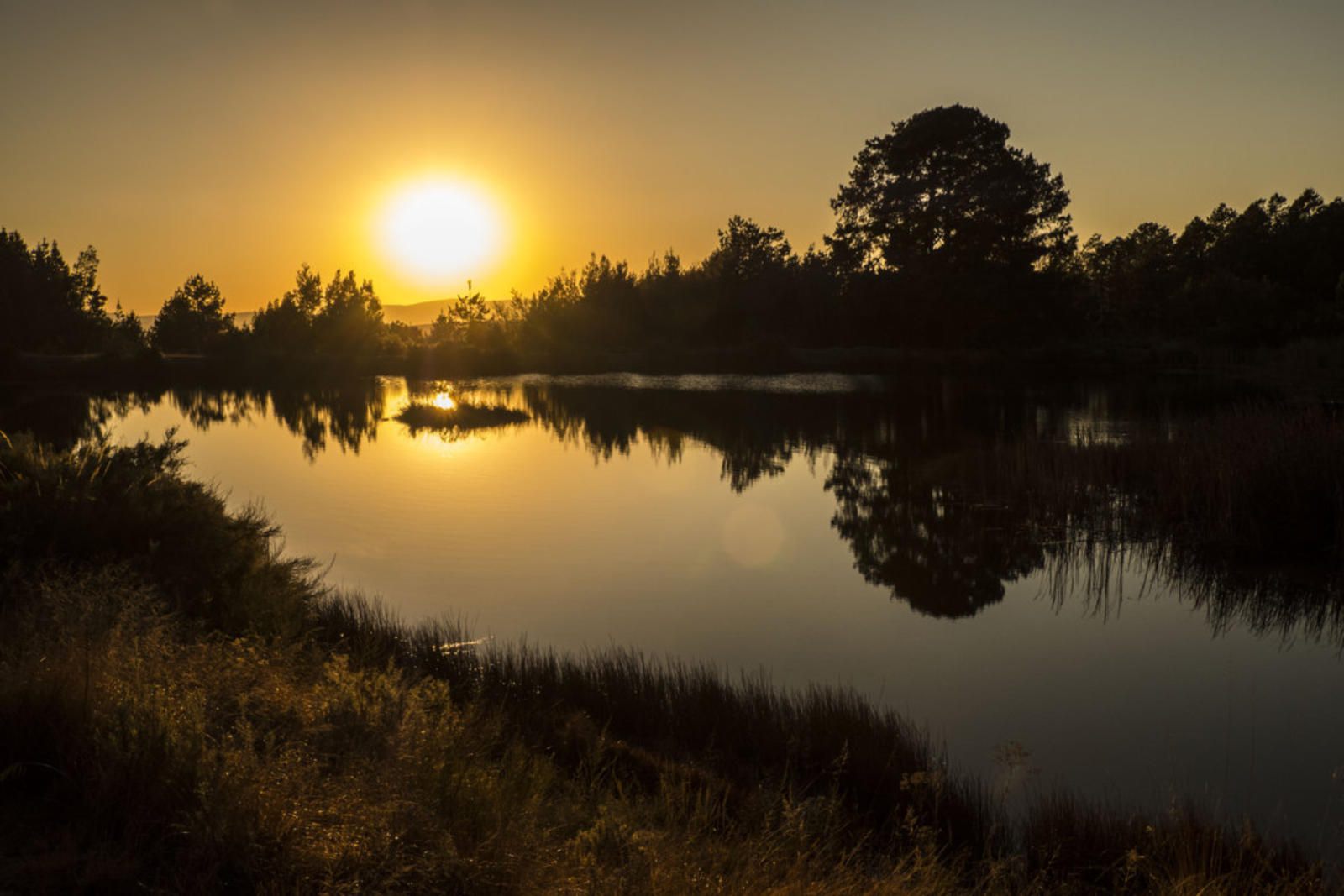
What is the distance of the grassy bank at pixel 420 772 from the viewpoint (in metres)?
4.68

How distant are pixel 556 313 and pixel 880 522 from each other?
8210 centimetres

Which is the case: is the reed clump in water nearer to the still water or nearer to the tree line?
the still water

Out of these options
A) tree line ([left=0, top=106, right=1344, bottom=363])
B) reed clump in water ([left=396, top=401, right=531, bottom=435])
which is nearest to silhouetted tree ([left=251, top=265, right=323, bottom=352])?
tree line ([left=0, top=106, right=1344, bottom=363])

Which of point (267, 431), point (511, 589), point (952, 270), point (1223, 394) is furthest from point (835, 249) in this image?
point (511, 589)

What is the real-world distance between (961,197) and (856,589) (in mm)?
57708

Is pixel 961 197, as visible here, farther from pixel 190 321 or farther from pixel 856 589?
pixel 190 321

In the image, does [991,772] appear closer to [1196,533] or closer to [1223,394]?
[1196,533]

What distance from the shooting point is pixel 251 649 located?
734cm

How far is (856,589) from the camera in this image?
15102mm

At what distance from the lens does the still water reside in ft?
29.5

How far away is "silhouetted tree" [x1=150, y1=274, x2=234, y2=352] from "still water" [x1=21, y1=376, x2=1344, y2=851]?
90.2 metres

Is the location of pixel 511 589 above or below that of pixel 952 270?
below

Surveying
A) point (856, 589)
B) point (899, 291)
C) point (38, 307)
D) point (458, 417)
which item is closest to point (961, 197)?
point (899, 291)

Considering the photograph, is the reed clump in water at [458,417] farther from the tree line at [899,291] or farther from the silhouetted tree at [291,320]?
the silhouetted tree at [291,320]
